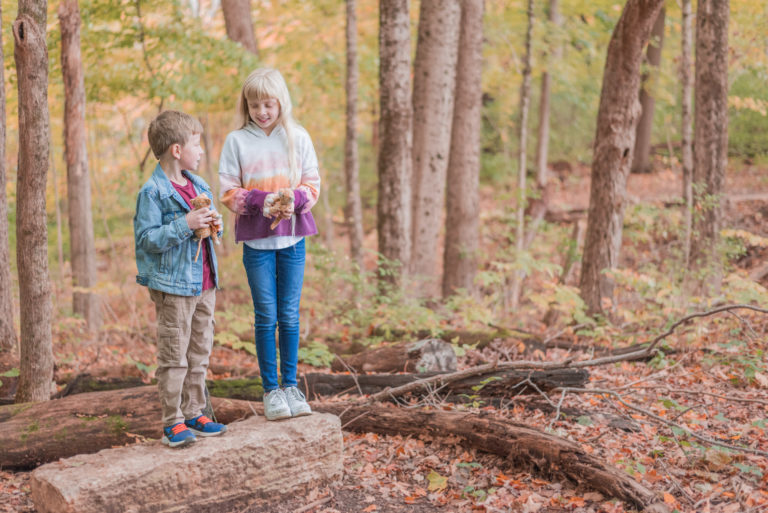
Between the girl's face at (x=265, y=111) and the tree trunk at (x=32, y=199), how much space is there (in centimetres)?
178

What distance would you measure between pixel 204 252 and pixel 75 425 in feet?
6.08

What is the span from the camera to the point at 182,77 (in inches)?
355

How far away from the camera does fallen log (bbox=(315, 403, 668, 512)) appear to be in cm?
353

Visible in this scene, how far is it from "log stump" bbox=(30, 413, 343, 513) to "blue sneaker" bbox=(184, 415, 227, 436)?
0.05 m

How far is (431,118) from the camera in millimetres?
9508

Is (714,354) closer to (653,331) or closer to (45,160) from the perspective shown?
(653,331)

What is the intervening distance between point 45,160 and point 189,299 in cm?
189

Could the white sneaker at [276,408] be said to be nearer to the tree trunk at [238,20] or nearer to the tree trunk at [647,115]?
the tree trunk at [238,20]

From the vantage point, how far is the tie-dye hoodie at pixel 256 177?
150 inches

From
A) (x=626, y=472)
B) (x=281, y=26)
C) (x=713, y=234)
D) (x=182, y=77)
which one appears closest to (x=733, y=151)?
(x=713, y=234)

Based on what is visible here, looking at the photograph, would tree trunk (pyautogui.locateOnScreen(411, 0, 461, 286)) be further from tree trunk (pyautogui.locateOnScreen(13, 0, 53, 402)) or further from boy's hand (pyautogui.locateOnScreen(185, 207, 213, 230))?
boy's hand (pyautogui.locateOnScreen(185, 207, 213, 230))

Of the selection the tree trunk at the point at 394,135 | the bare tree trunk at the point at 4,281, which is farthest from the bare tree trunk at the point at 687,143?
the bare tree trunk at the point at 4,281

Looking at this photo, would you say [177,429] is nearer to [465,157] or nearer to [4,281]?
[4,281]

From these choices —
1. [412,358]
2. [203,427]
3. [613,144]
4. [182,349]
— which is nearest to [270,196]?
[182,349]
